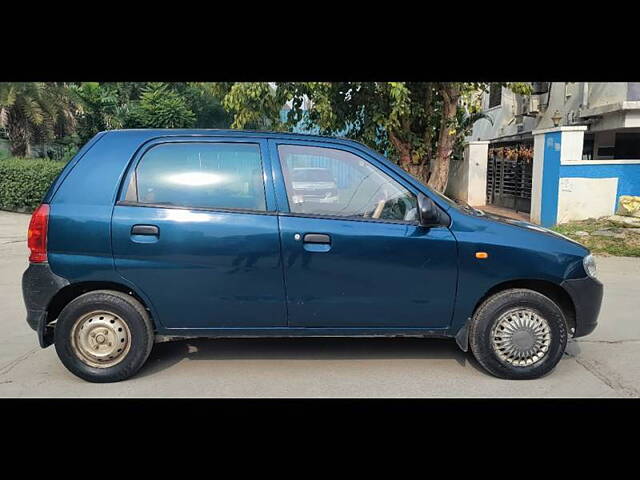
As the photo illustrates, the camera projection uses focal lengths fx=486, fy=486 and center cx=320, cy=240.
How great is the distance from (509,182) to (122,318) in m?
14.0

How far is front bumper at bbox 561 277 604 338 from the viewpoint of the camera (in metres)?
3.72

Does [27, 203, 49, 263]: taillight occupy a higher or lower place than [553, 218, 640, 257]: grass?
higher

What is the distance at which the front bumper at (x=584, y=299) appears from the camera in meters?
3.72

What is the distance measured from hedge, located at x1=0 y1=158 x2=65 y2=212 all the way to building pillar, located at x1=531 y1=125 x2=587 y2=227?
12473 millimetres

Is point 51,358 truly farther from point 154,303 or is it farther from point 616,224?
point 616,224

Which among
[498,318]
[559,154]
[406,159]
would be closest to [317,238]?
[498,318]

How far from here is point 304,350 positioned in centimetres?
439

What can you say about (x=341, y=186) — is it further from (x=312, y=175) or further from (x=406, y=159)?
(x=406, y=159)

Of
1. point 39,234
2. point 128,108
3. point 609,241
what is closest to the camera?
point 39,234

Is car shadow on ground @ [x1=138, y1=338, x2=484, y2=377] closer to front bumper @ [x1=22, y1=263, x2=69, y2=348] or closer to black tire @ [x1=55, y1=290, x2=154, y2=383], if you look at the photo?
black tire @ [x1=55, y1=290, x2=154, y2=383]

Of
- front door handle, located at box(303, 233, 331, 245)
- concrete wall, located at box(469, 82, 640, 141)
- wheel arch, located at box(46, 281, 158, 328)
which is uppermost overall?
concrete wall, located at box(469, 82, 640, 141)

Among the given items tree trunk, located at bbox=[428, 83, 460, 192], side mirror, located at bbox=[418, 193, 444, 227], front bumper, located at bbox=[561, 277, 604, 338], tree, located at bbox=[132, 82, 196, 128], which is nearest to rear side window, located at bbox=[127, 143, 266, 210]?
side mirror, located at bbox=[418, 193, 444, 227]

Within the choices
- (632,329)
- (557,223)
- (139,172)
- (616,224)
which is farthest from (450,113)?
(139,172)
